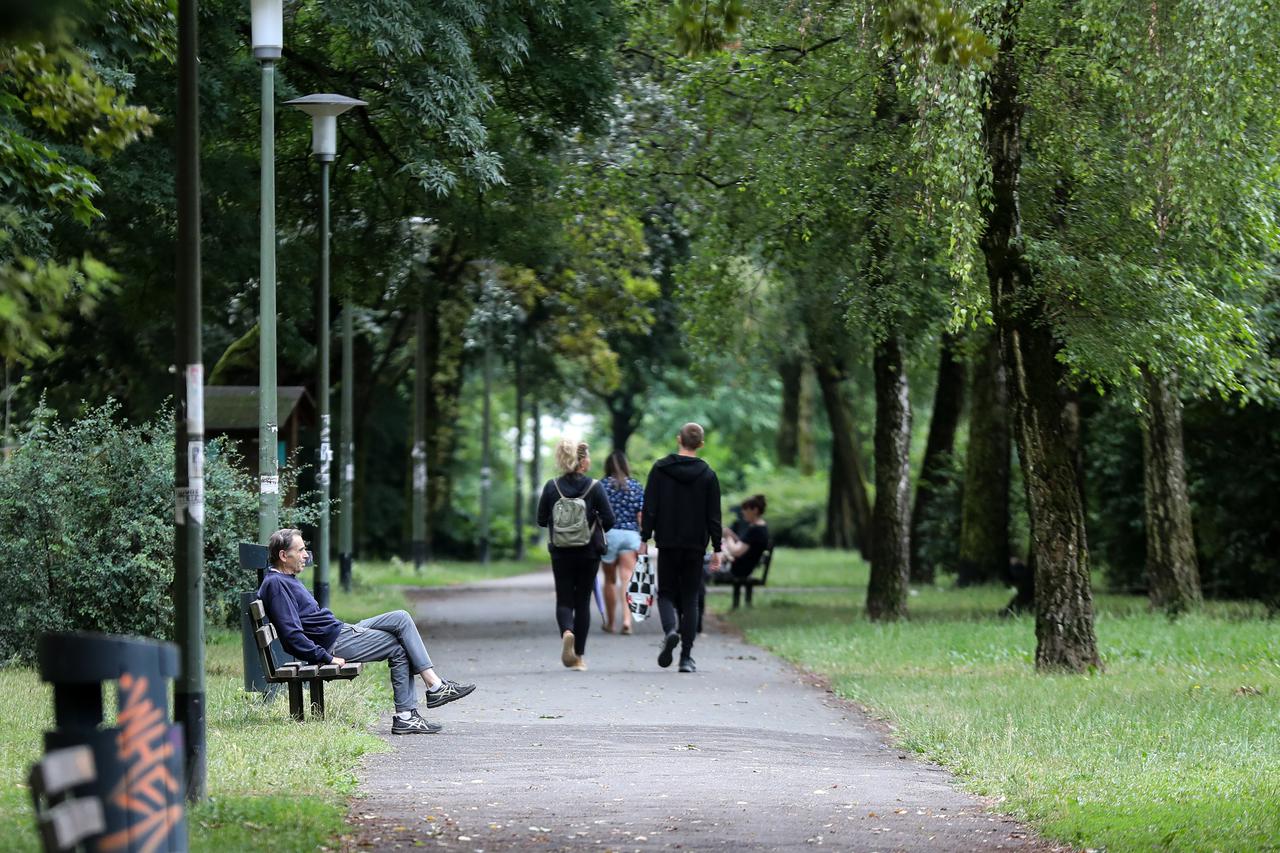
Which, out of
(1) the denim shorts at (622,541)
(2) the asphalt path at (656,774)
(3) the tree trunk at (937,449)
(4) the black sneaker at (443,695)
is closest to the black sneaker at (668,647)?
(2) the asphalt path at (656,774)

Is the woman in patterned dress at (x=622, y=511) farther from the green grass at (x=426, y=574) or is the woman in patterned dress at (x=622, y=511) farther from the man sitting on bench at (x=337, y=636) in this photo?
the green grass at (x=426, y=574)

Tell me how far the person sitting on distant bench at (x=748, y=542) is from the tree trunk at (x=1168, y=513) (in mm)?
4990

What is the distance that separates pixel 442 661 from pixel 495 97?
599 centimetres

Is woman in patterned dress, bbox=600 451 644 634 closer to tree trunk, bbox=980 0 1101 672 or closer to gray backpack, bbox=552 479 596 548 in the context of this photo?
gray backpack, bbox=552 479 596 548

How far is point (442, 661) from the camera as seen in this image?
1658 centimetres

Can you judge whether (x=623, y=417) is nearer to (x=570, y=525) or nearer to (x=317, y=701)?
(x=570, y=525)

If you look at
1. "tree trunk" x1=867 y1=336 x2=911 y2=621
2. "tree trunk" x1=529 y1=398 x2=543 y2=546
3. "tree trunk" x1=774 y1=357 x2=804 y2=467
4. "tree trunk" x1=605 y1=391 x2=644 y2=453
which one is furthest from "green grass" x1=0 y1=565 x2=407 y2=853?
"tree trunk" x1=774 y1=357 x2=804 y2=467

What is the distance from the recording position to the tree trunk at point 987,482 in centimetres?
2728

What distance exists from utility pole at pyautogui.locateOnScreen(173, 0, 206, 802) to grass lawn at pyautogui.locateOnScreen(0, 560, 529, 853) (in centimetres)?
40

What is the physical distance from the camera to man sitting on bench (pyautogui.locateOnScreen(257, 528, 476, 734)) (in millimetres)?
10984

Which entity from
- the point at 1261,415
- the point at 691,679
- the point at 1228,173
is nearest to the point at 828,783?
the point at 691,679

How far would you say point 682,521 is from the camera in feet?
48.5

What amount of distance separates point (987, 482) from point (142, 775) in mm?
23544

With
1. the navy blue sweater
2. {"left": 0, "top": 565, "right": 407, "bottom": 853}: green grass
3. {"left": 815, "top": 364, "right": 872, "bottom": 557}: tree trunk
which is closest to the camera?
{"left": 0, "top": 565, "right": 407, "bottom": 853}: green grass
